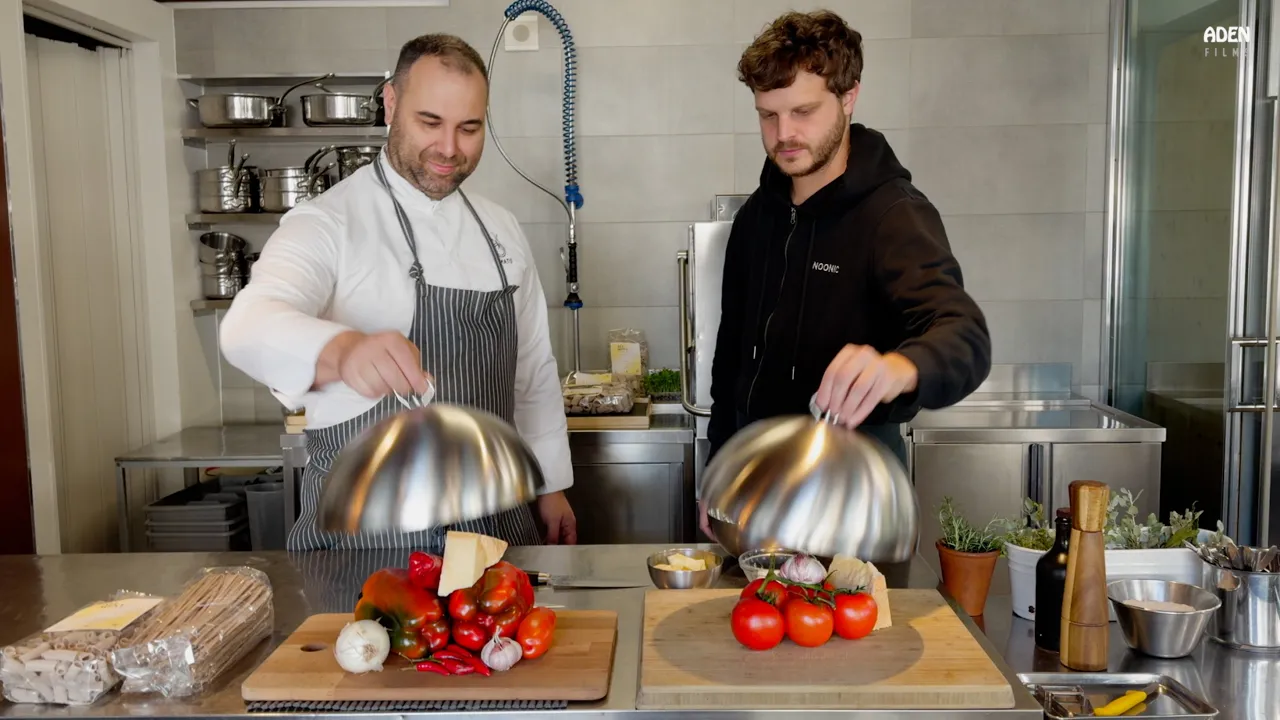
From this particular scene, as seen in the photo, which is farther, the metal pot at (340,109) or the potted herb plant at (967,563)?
the metal pot at (340,109)

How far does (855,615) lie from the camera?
147cm

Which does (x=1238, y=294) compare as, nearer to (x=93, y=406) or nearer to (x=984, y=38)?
(x=984, y=38)

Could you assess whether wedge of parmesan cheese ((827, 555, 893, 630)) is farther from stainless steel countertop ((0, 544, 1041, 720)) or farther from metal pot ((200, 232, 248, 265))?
metal pot ((200, 232, 248, 265))

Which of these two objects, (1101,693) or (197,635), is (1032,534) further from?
(197,635)

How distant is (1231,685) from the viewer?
1565 millimetres

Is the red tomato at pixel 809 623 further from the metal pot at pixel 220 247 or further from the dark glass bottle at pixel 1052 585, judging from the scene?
the metal pot at pixel 220 247

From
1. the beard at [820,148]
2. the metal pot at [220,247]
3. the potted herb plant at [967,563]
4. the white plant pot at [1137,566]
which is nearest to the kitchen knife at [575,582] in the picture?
the potted herb plant at [967,563]

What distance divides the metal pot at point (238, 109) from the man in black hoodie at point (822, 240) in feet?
7.17

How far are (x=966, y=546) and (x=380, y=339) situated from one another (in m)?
1.05

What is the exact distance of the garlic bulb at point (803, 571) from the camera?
153 centimetres

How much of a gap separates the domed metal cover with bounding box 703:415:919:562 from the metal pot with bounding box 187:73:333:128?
3.12 m

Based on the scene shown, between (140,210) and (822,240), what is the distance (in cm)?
289

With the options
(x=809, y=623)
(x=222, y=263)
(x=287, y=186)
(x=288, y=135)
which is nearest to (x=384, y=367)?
(x=809, y=623)

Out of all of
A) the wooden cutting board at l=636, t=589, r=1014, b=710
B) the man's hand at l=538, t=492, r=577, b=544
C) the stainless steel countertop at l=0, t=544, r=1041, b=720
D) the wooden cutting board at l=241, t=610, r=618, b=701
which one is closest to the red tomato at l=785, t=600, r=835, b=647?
the wooden cutting board at l=636, t=589, r=1014, b=710
